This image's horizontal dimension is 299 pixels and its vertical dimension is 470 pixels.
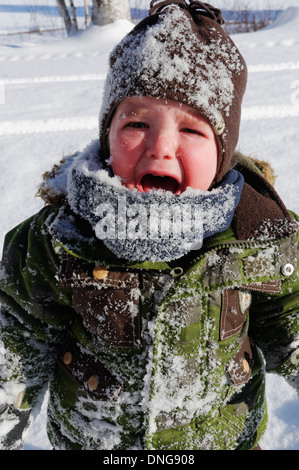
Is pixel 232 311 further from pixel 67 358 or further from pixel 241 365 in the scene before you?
pixel 67 358

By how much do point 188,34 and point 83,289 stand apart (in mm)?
654

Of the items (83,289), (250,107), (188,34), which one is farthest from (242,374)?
(250,107)

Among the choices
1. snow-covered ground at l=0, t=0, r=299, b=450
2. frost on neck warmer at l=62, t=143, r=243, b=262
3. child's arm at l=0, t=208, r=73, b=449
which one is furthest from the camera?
snow-covered ground at l=0, t=0, r=299, b=450

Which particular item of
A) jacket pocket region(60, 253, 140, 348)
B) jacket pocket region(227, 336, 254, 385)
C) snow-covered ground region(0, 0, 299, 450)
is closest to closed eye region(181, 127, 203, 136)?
jacket pocket region(60, 253, 140, 348)

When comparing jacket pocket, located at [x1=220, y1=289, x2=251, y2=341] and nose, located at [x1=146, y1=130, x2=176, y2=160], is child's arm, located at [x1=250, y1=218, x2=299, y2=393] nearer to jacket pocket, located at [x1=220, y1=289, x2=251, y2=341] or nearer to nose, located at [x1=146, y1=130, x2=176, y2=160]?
jacket pocket, located at [x1=220, y1=289, x2=251, y2=341]

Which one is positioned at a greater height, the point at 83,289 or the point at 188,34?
the point at 188,34

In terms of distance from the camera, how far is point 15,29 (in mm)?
12094

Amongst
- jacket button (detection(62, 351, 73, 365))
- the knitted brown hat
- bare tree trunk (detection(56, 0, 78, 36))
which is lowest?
bare tree trunk (detection(56, 0, 78, 36))

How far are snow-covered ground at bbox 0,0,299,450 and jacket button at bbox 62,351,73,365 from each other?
1.79 ft

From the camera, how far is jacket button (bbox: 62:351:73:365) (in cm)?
118

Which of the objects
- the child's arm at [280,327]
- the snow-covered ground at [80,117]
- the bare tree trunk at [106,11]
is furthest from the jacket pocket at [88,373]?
the bare tree trunk at [106,11]

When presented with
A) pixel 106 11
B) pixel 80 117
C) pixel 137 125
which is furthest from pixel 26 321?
pixel 106 11

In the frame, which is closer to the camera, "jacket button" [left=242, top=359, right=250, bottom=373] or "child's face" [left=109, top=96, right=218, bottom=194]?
"child's face" [left=109, top=96, right=218, bottom=194]

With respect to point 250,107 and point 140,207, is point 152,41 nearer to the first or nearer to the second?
point 140,207
